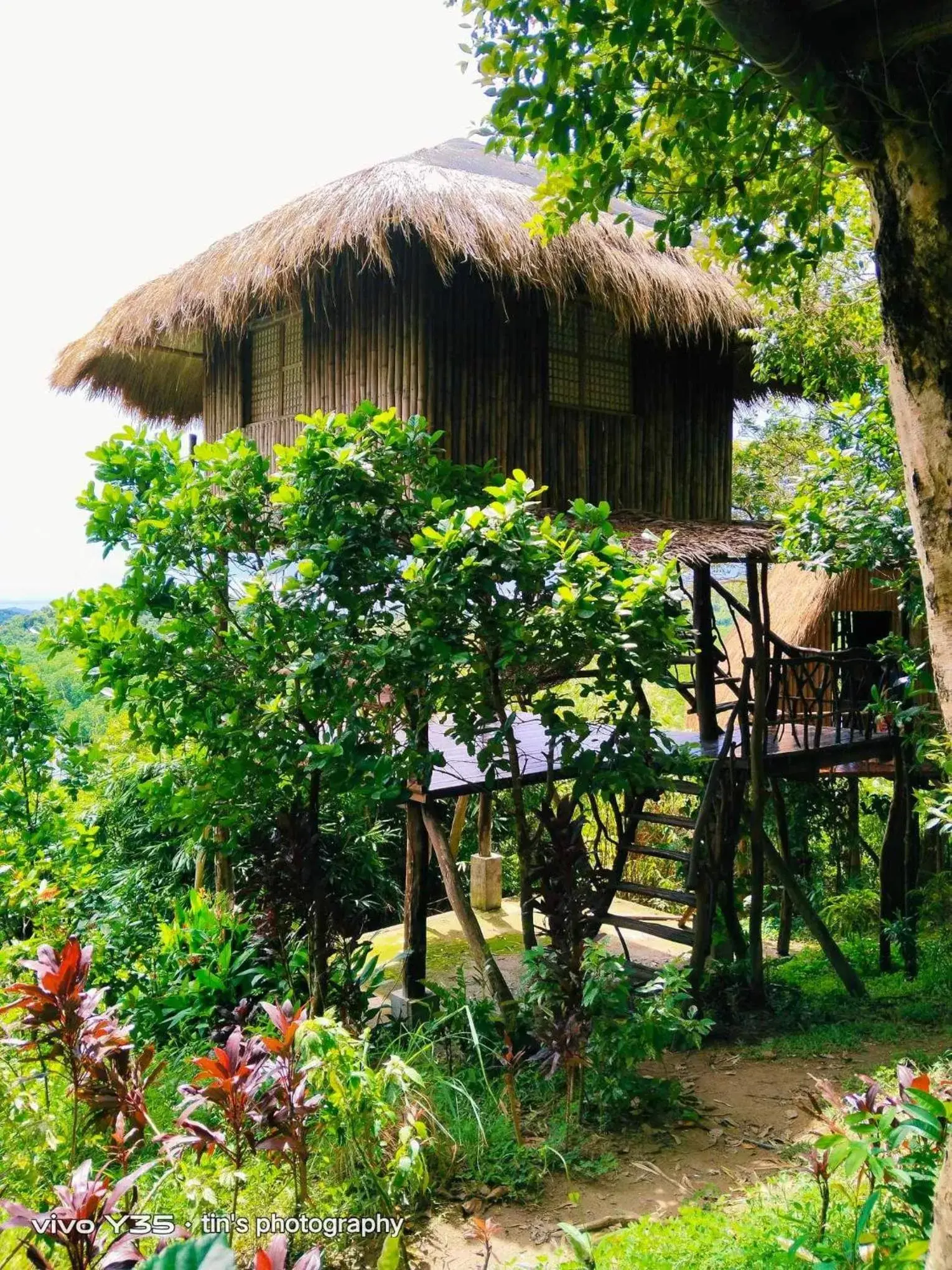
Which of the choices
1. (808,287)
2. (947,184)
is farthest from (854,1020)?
(947,184)

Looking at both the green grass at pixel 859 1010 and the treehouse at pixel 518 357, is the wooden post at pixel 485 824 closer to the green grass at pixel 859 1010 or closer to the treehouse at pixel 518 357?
the treehouse at pixel 518 357

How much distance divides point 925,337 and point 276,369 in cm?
593

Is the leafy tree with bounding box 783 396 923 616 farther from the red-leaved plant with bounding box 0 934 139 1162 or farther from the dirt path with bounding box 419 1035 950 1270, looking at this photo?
the red-leaved plant with bounding box 0 934 139 1162

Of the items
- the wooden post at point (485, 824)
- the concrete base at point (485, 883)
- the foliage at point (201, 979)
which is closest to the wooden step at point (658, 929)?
the foliage at point (201, 979)

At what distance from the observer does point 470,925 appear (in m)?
4.55

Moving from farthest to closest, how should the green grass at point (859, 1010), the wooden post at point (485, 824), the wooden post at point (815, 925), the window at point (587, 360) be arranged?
the wooden post at point (485, 824) → the window at point (587, 360) → the wooden post at point (815, 925) → the green grass at point (859, 1010)

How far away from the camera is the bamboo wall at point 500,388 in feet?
20.0

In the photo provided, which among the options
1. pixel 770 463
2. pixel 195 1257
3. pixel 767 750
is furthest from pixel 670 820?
pixel 770 463

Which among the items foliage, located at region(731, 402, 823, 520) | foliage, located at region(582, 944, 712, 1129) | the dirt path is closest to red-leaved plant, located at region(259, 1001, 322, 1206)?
the dirt path

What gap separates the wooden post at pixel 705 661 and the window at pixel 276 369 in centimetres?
307

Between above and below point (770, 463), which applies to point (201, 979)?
below

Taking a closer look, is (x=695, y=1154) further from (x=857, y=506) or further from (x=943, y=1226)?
(x=857, y=506)

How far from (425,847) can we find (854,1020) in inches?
106

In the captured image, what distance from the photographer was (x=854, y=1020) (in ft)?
18.9
